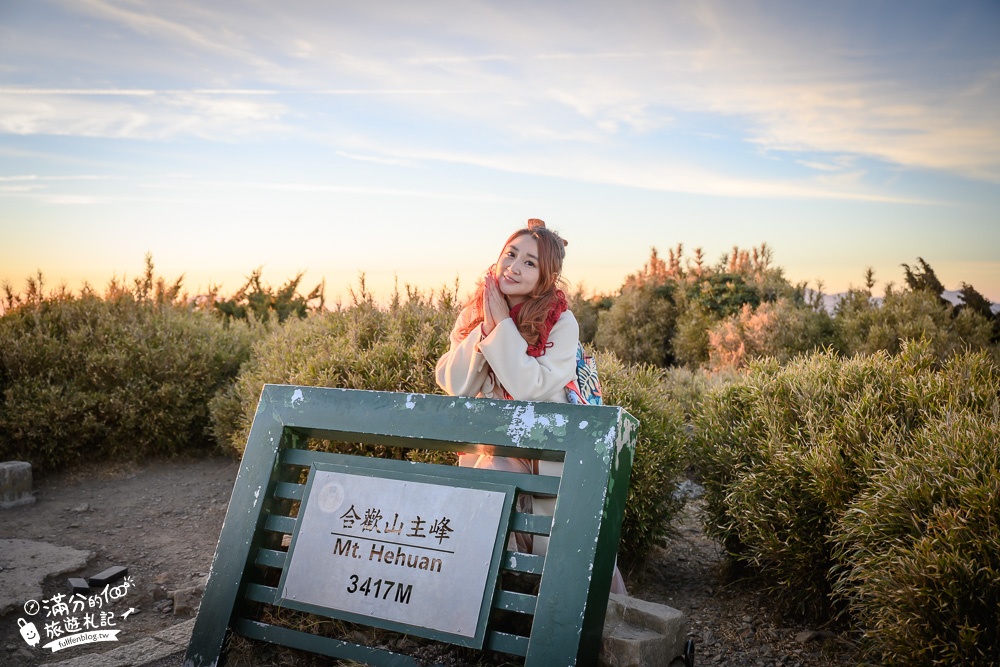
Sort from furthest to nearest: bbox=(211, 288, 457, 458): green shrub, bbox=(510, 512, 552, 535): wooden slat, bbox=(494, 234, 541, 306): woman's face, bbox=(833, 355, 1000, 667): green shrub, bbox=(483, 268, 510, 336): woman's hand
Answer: bbox=(211, 288, 457, 458): green shrub → bbox=(494, 234, 541, 306): woman's face → bbox=(483, 268, 510, 336): woman's hand → bbox=(510, 512, 552, 535): wooden slat → bbox=(833, 355, 1000, 667): green shrub

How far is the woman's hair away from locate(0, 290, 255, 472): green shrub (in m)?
3.68

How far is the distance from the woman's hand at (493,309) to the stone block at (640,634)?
1252mm

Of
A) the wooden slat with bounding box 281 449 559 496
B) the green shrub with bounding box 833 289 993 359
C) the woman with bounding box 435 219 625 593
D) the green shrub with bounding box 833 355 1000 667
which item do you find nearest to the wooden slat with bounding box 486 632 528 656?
the wooden slat with bounding box 281 449 559 496

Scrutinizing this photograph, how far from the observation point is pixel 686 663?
3.06 metres

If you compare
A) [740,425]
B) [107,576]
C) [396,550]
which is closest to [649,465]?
[740,425]

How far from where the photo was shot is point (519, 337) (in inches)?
130

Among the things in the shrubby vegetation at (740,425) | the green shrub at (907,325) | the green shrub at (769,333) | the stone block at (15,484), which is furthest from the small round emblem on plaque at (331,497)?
the green shrub at (907,325)

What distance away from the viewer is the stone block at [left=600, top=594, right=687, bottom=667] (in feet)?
9.04

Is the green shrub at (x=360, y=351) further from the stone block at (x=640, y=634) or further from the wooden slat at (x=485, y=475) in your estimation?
the stone block at (x=640, y=634)

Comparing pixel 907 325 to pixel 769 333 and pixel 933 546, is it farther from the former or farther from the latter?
Result: pixel 933 546

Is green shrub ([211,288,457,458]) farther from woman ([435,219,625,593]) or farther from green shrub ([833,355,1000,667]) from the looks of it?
green shrub ([833,355,1000,667])

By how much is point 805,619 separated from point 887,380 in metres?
1.19

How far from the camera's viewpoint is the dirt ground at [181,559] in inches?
132

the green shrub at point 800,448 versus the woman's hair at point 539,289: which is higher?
the woman's hair at point 539,289
